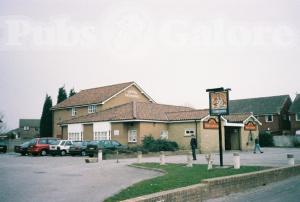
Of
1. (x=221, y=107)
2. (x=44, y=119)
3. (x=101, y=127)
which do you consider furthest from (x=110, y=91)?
(x=221, y=107)

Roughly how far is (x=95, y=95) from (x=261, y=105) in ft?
104

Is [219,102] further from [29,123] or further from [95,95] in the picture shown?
[29,123]

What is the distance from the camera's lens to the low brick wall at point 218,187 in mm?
10129

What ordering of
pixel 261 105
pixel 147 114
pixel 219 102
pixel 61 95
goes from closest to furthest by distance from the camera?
1. pixel 219 102
2. pixel 147 114
3. pixel 261 105
4. pixel 61 95

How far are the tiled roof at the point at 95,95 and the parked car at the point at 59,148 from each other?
14175 millimetres

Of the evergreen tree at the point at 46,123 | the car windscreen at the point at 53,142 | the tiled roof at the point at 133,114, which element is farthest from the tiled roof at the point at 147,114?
the evergreen tree at the point at 46,123

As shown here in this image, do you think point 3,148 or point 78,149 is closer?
point 78,149

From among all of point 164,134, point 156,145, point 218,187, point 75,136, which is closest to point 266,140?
point 164,134

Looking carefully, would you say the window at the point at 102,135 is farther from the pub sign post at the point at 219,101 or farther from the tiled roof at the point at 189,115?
the pub sign post at the point at 219,101

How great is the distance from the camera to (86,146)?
3459cm

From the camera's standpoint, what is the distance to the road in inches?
464

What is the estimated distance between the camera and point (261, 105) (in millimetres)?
70562

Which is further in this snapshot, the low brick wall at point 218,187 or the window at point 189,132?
the window at point 189,132

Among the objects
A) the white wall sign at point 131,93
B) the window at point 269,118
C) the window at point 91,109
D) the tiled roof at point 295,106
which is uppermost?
the white wall sign at point 131,93
